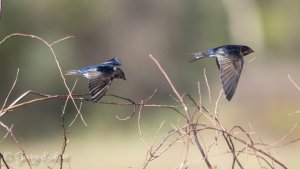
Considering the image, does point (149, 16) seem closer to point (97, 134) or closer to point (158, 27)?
point (158, 27)

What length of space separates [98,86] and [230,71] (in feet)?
1.97

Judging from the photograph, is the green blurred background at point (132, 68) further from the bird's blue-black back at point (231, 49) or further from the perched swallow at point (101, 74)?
the perched swallow at point (101, 74)

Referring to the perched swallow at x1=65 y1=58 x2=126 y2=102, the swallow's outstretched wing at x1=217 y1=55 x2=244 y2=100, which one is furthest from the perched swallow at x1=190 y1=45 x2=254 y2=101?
the perched swallow at x1=65 y1=58 x2=126 y2=102

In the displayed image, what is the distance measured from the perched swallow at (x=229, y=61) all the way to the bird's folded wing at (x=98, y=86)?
0.35 metres

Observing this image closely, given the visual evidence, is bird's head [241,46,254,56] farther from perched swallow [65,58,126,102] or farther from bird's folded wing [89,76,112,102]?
bird's folded wing [89,76,112,102]

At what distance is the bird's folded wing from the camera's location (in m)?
3.22

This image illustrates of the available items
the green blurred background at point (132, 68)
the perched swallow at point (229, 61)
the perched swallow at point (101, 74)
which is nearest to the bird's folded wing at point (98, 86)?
the perched swallow at point (101, 74)

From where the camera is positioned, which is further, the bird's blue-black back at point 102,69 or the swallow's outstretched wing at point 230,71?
the bird's blue-black back at point 102,69

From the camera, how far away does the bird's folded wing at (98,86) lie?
322 cm

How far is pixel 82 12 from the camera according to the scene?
2014cm

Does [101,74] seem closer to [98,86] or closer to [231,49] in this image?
[98,86]

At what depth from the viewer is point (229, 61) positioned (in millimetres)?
3926

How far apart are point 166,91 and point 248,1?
7562mm

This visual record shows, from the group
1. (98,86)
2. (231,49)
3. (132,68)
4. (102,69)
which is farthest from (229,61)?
(132,68)
